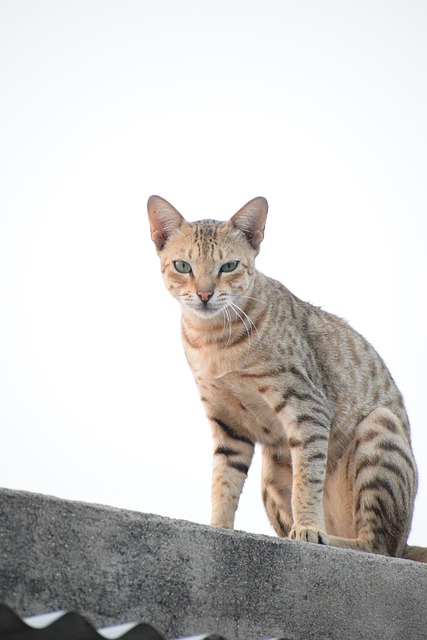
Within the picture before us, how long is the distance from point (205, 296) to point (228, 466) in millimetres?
1016

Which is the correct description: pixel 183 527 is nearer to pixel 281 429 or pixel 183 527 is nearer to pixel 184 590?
pixel 184 590

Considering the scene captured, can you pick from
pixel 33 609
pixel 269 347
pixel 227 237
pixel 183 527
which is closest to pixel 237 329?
pixel 269 347

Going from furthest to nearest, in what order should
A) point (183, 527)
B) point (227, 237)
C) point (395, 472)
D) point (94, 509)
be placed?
point (227, 237), point (395, 472), point (183, 527), point (94, 509)

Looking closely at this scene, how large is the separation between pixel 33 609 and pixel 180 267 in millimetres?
2707

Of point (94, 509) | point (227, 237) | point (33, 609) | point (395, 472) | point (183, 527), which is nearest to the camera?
point (33, 609)

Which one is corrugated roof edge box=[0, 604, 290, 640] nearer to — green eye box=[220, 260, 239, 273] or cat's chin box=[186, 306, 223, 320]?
cat's chin box=[186, 306, 223, 320]

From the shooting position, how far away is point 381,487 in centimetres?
451

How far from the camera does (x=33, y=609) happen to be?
240 cm

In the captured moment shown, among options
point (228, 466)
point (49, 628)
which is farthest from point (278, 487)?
point (49, 628)

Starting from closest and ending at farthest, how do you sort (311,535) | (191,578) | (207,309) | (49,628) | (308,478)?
(49,628), (191,578), (311,535), (308,478), (207,309)

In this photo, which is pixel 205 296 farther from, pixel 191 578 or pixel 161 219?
pixel 191 578

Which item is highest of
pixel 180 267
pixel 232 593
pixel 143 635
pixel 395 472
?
pixel 180 267

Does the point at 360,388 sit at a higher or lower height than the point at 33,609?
higher

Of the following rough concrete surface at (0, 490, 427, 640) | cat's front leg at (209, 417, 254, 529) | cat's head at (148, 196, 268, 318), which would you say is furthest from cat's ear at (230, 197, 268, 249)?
rough concrete surface at (0, 490, 427, 640)
